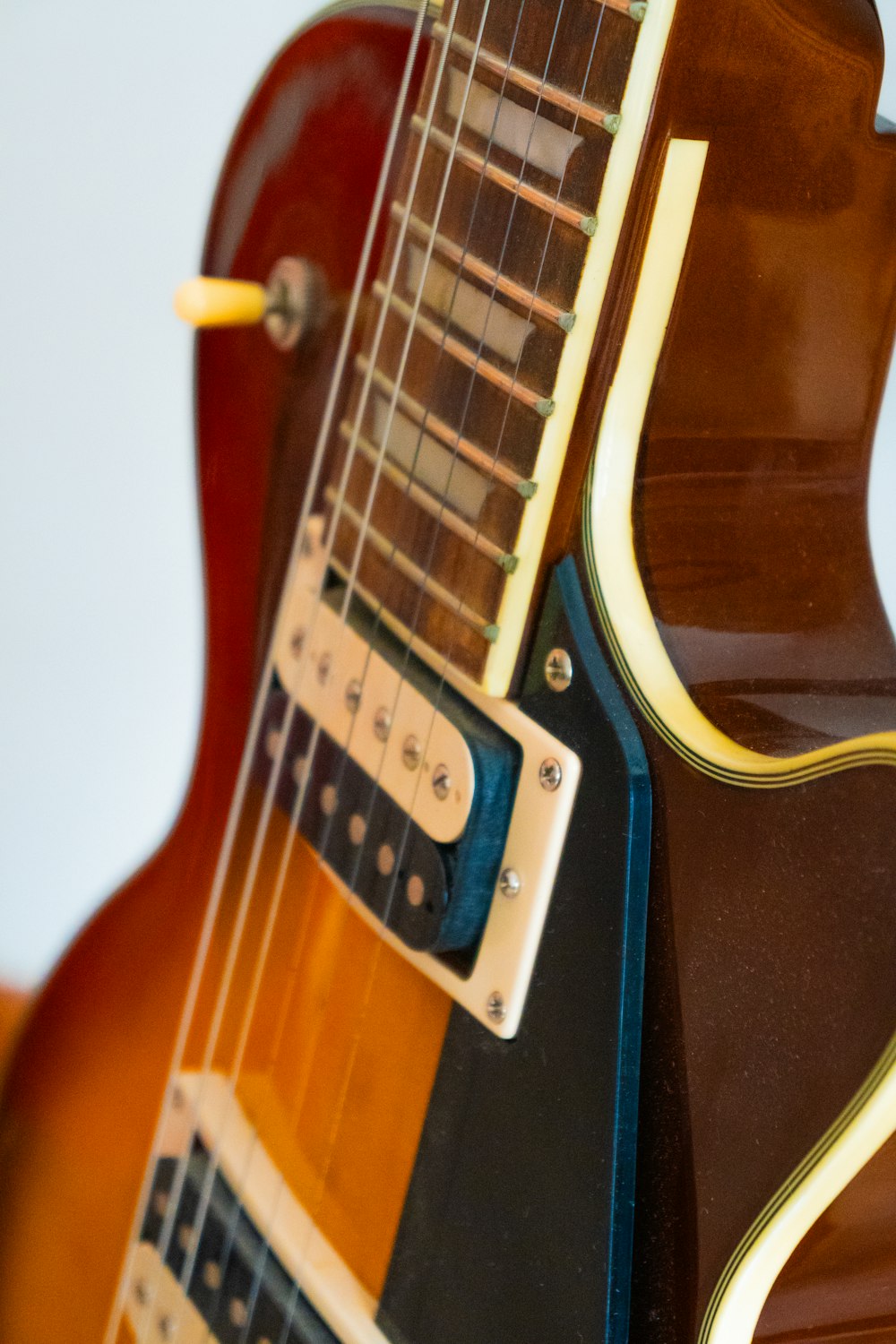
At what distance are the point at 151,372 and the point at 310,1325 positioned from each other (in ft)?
2.97

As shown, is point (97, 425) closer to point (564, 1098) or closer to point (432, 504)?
point (432, 504)

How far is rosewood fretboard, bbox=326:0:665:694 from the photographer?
0.41m

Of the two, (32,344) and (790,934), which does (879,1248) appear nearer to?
(790,934)

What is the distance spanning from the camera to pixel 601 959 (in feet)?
1.33

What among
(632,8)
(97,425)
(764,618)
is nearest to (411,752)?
(764,618)

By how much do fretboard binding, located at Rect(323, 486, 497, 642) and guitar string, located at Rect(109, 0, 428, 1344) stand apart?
0.10 ft

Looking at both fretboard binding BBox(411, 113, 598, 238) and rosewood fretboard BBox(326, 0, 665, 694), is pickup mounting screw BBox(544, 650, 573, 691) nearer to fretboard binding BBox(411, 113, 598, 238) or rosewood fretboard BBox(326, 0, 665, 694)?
rosewood fretboard BBox(326, 0, 665, 694)

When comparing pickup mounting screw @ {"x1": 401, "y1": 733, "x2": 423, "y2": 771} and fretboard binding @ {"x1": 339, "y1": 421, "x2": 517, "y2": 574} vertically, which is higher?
fretboard binding @ {"x1": 339, "y1": 421, "x2": 517, "y2": 574}

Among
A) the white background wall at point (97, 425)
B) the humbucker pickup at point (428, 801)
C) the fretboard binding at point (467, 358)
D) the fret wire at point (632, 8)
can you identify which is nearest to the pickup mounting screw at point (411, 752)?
the humbucker pickup at point (428, 801)

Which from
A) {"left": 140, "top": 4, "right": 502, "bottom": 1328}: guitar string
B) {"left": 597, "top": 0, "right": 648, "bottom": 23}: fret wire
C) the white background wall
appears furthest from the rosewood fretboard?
the white background wall

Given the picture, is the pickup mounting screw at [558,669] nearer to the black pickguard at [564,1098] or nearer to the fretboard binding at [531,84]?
the black pickguard at [564,1098]

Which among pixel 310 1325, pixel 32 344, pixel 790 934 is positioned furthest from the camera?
pixel 32 344

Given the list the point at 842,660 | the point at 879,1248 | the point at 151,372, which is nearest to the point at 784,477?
the point at 842,660

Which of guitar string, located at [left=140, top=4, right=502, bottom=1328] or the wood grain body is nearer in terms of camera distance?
the wood grain body
